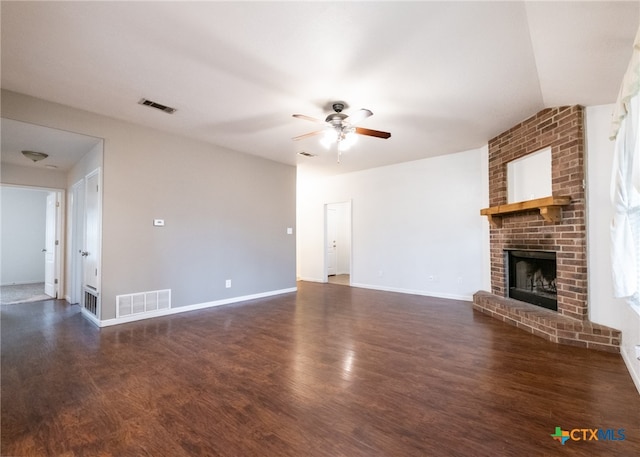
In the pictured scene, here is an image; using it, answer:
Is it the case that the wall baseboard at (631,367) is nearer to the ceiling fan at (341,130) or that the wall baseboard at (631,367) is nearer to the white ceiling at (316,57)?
the white ceiling at (316,57)

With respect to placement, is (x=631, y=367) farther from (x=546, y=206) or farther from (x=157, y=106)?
(x=157, y=106)

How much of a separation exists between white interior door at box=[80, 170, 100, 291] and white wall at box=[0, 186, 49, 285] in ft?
12.3

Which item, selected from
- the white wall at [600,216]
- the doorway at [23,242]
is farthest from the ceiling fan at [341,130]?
the doorway at [23,242]

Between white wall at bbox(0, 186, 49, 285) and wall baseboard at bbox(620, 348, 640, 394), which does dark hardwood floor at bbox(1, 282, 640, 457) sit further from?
white wall at bbox(0, 186, 49, 285)

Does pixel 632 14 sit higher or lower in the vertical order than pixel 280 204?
higher

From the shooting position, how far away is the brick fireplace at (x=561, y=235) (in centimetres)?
307

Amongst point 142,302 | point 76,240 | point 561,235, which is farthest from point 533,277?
point 76,240

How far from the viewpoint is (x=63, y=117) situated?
11.2 ft

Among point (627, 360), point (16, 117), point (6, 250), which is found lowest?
point (627, 360)

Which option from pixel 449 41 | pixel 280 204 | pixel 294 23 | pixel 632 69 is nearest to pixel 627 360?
pixel 632 69

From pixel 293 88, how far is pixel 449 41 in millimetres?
1468

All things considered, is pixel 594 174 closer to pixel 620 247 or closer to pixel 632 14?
pixel 620 247

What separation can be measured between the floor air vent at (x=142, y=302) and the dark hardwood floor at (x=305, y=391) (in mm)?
345

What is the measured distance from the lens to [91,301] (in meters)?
4.08
